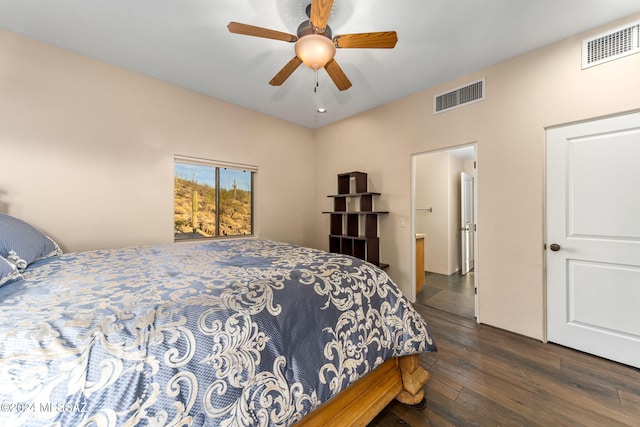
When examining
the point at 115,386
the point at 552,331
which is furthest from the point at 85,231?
the point at 552,331

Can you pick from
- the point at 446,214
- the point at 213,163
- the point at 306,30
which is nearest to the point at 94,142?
the point at 213,163

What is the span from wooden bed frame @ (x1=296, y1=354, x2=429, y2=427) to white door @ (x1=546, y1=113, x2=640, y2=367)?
1.65 metres

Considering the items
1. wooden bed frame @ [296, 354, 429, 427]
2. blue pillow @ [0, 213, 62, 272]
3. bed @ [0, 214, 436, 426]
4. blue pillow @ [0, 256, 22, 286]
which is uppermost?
blue pillow @ [0, 213, 62, 272]

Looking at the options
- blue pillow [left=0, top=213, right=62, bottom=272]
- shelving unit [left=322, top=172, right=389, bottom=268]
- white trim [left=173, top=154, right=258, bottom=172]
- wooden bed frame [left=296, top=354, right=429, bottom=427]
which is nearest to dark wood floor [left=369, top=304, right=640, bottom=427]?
wooden bed frame [left=296, top=354, right=429, bottom=427]

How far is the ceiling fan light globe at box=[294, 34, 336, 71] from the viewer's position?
166cm

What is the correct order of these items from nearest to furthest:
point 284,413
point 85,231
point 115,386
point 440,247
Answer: point 115,386
point 284,413
point 85,231
point 440,247

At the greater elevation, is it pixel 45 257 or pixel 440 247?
pixel 45 257

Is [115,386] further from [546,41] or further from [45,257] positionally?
[546,41]

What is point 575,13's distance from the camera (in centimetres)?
187

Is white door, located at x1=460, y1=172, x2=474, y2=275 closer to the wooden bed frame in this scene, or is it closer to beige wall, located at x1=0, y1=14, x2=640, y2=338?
beige wall, located at x1=0, y1=14, x2=640, y2=338

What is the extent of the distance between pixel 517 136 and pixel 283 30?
7.90 ft

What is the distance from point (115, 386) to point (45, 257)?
1779mm

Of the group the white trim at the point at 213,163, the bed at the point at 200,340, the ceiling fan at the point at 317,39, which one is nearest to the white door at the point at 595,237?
the bed at the point at 200,340

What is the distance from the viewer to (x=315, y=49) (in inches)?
66.8
